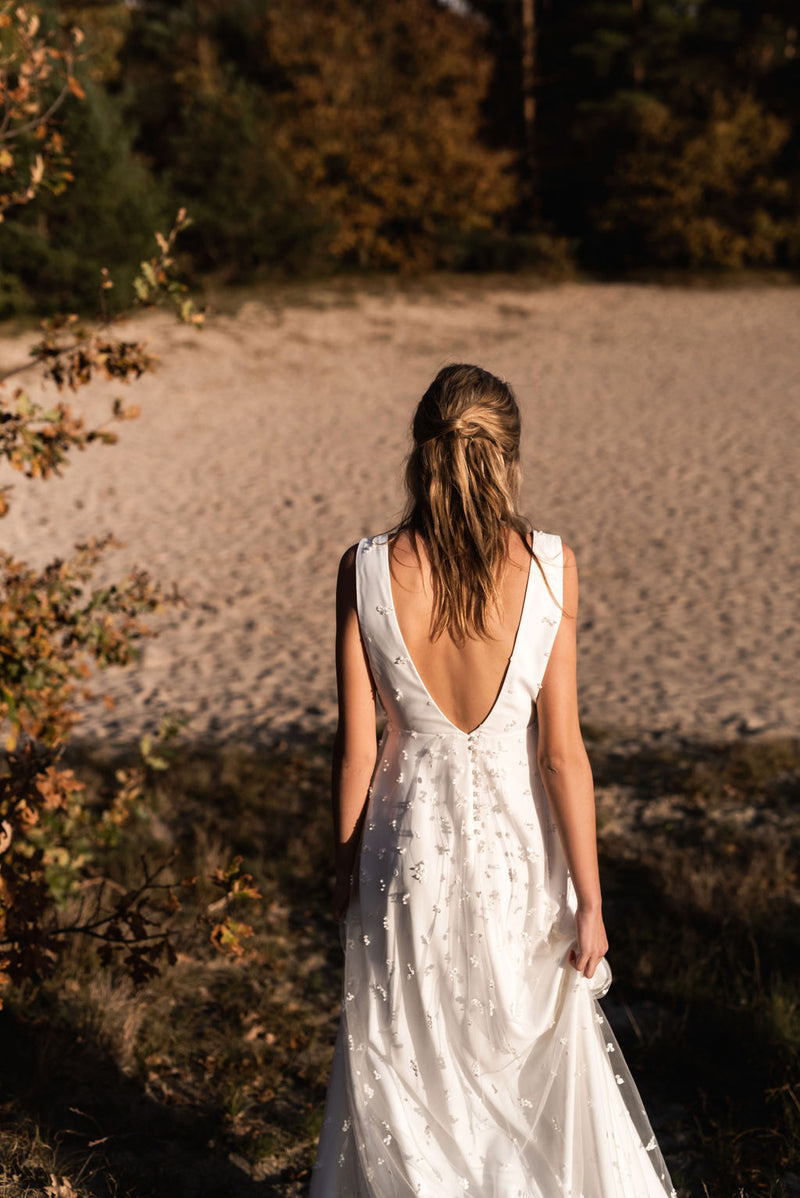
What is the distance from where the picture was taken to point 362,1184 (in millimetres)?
2336

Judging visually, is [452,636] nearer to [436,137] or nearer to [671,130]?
[436,137]

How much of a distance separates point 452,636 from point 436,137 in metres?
24.9

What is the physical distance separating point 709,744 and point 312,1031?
332 cm

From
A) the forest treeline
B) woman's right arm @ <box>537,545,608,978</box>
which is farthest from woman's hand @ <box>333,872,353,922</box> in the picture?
the forest treeline

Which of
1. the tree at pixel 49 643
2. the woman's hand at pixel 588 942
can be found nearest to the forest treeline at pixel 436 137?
the tree at pixel 49 643

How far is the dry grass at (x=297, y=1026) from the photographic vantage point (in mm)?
3111

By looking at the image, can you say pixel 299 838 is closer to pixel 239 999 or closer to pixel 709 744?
pixel 239 999

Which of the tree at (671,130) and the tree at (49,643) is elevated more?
the tree at (671,130)

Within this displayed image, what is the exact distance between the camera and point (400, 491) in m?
11.7

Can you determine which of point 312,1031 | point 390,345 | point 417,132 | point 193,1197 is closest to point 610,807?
point 312,1031

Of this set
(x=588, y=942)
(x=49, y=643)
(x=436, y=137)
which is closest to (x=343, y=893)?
(x=588, y=942)

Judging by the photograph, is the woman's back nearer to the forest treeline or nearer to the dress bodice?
the dress bodice

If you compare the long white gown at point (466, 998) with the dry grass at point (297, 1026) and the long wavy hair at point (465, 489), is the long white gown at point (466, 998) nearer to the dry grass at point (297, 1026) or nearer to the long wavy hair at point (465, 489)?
the long wavy hair at point (465, 489)

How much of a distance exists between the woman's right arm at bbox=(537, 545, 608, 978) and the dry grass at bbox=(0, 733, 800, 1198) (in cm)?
98
